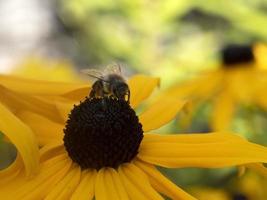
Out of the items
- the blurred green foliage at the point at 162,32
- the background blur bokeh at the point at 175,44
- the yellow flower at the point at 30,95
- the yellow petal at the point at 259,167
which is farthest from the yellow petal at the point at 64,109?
the blurred green foliage at the point at 162,32

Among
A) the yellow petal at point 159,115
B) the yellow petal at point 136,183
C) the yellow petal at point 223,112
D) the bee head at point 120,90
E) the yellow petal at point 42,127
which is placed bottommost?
the yellow petal at point 223,112

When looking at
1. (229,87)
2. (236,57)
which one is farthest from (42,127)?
(236,57)

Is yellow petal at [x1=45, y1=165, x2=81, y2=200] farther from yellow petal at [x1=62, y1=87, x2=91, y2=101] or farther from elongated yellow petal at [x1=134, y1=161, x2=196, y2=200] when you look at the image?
yellow petal at [x1=62, y1=87, x2=91, y2=101]

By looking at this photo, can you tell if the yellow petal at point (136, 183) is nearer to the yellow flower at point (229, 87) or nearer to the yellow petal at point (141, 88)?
the yellow petal at point (141, 88)

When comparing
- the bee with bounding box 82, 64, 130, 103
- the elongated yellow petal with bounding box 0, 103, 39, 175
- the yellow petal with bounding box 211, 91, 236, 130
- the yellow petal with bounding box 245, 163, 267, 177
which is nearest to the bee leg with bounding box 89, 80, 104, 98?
the bee with bounding box 82, 64, 130, 103

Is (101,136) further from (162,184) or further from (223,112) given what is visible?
(223,112)
